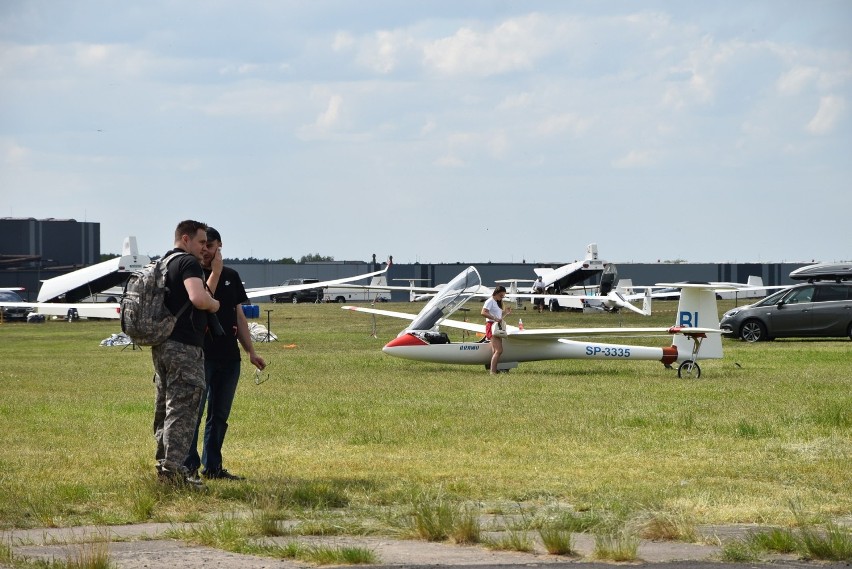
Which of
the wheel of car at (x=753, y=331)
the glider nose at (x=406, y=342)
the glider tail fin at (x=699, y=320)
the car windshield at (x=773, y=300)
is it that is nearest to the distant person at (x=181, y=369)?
the glider tail fin at (x=699, y=320)

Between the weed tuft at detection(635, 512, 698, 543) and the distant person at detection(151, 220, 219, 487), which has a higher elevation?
the distant person at detection(151, 220, 219, 487)

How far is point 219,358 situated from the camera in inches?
330

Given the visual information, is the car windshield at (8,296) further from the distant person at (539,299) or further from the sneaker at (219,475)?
the sneaker at (219,475)

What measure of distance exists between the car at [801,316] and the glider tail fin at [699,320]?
30.5 ft

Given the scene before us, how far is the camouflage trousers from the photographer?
762 cm

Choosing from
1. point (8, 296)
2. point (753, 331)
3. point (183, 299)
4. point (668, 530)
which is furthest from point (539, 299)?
point (668, 530)

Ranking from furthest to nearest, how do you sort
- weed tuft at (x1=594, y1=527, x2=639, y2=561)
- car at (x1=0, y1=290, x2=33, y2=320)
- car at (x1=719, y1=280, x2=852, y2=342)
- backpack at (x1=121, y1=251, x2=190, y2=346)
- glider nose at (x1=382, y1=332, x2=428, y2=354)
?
car at (x1=0, y1=290, x2=33, y2=320), car at (x1=719, y1=280, x2=852, y2=342), glider nose at (x1=382, y1=332, x2=428, y2=354), backpack at (x1=121, y1=251, x2=190, y2=346), weed tuft at (x1=594, y1=527, x2=639, y2=561)

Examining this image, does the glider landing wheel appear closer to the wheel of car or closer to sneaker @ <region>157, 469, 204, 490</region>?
the wheel of car

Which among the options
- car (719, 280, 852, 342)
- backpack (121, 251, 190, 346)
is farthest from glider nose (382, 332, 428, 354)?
backpack (121, 251, 190, 346)

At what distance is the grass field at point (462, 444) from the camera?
7258 millimetres

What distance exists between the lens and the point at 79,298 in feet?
182

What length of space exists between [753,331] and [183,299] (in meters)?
21.9

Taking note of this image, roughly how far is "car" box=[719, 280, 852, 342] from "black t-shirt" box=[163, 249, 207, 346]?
69.0 feet

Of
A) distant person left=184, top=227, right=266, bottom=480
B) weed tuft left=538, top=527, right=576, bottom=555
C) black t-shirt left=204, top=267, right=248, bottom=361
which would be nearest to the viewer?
weed tuft left=538, top=527, right=576, bottom=555
